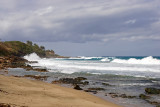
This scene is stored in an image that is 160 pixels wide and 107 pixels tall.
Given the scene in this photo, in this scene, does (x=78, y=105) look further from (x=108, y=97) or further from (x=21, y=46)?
(x=21, y=46)

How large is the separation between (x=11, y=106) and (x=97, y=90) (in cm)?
819

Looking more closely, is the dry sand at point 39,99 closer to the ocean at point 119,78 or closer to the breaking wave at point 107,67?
the ocean at point 119,78

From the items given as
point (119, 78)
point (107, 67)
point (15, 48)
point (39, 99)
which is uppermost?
point (15, 48)

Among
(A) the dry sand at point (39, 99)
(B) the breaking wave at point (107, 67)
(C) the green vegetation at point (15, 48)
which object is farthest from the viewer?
(C) the green vegetation at point (15, 48)

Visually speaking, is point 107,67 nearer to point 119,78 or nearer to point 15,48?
point 119,78

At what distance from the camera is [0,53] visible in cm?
4847

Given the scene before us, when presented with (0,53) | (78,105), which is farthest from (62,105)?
(0,53)

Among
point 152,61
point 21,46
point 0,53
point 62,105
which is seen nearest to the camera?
point 62,105

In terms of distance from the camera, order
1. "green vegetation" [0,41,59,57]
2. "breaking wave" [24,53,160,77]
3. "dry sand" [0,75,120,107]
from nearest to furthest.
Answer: "dry sand" [0,75,120,107]
"breaking wave" [24,53,160,77]
"green vegetation" [0,41,59,57]

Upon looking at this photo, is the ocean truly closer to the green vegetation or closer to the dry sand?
the dry sand

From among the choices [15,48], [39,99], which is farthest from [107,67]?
[15,48]

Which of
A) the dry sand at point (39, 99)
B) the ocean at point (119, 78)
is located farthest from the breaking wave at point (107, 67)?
the dry sand at point (39, 99)

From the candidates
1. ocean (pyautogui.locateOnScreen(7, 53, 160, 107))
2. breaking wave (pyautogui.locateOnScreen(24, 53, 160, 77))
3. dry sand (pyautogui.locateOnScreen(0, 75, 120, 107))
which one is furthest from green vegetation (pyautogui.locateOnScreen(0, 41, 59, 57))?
dry sand (pyautogui.locateOnScreen(0, 75, 120, 107))

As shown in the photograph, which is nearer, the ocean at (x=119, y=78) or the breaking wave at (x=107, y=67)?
the ocean at (x=119, y=78)
